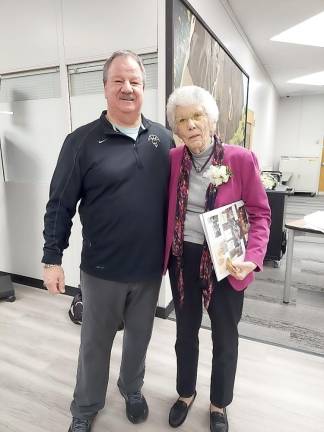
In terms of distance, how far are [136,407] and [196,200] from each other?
3.56ft

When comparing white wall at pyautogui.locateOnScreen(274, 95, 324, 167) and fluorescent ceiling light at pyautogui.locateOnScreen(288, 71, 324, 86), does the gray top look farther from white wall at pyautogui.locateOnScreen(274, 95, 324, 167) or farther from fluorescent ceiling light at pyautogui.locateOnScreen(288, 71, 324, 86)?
white wall at pyautogui.locateOnScreen(274, 95, 324, 167)

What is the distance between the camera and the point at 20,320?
8.05ft

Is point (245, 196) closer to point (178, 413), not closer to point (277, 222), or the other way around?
point (178, 413)

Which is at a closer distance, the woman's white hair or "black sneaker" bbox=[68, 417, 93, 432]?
the woman's white hair

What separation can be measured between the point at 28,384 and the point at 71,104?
6.55 feet

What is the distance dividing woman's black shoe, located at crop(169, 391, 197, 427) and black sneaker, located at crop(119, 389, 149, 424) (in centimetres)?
14

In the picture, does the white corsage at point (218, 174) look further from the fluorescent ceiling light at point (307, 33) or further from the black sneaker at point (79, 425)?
the fluorescent ceiling light at point (307, 33)

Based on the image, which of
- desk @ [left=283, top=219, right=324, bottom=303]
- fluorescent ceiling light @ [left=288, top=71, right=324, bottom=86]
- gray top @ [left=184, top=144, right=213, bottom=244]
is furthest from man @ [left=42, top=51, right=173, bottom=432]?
fluorescent ceiling light @ [left=288, top=71, right=324, bottom=86]

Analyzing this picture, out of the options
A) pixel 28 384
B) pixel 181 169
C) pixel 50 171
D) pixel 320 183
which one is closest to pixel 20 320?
pixel 28 384

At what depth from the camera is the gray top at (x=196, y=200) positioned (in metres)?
1.23

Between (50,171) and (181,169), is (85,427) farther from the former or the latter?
(50,171)

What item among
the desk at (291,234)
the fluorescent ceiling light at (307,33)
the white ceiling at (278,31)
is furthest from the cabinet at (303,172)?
the desk at (291,234)

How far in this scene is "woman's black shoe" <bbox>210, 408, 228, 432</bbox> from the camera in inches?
56.9

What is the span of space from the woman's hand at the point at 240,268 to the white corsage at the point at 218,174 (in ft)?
1.04
